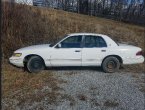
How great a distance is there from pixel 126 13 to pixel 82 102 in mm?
35721

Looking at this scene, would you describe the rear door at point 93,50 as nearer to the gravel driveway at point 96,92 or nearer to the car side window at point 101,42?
the car side window at point 101,42

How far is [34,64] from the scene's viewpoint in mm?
9805

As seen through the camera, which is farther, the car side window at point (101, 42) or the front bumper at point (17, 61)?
the car side window at point (101, 42)

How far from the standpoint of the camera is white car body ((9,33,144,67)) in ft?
32.1

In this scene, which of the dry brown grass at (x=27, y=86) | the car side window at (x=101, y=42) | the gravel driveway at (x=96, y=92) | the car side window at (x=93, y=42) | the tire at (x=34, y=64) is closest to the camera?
the gravel driveway at (x=96, y=92)

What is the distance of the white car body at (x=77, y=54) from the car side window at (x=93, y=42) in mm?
129

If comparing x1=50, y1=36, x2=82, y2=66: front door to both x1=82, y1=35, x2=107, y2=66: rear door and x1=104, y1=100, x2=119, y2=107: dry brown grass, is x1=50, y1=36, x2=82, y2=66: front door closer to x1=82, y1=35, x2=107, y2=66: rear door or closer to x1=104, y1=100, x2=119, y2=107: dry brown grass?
x1=82, y1=35, x2=107, y2=66: rear door

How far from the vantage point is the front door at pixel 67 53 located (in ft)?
32.1

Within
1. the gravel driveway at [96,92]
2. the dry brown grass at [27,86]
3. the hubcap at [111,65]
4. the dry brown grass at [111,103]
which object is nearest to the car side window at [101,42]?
the hubcap at [111,65]

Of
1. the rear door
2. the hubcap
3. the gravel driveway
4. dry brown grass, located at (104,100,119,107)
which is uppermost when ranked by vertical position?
the rear door

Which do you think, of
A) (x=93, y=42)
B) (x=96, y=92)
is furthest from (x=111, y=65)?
(x=96, y=92)

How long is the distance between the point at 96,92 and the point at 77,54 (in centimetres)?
243

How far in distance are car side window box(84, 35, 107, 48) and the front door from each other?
0.84 ft

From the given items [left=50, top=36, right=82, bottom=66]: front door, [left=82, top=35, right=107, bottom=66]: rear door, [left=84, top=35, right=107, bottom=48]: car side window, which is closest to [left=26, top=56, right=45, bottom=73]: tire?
[left=50, top=36, right=82, bottom=66]: front door
